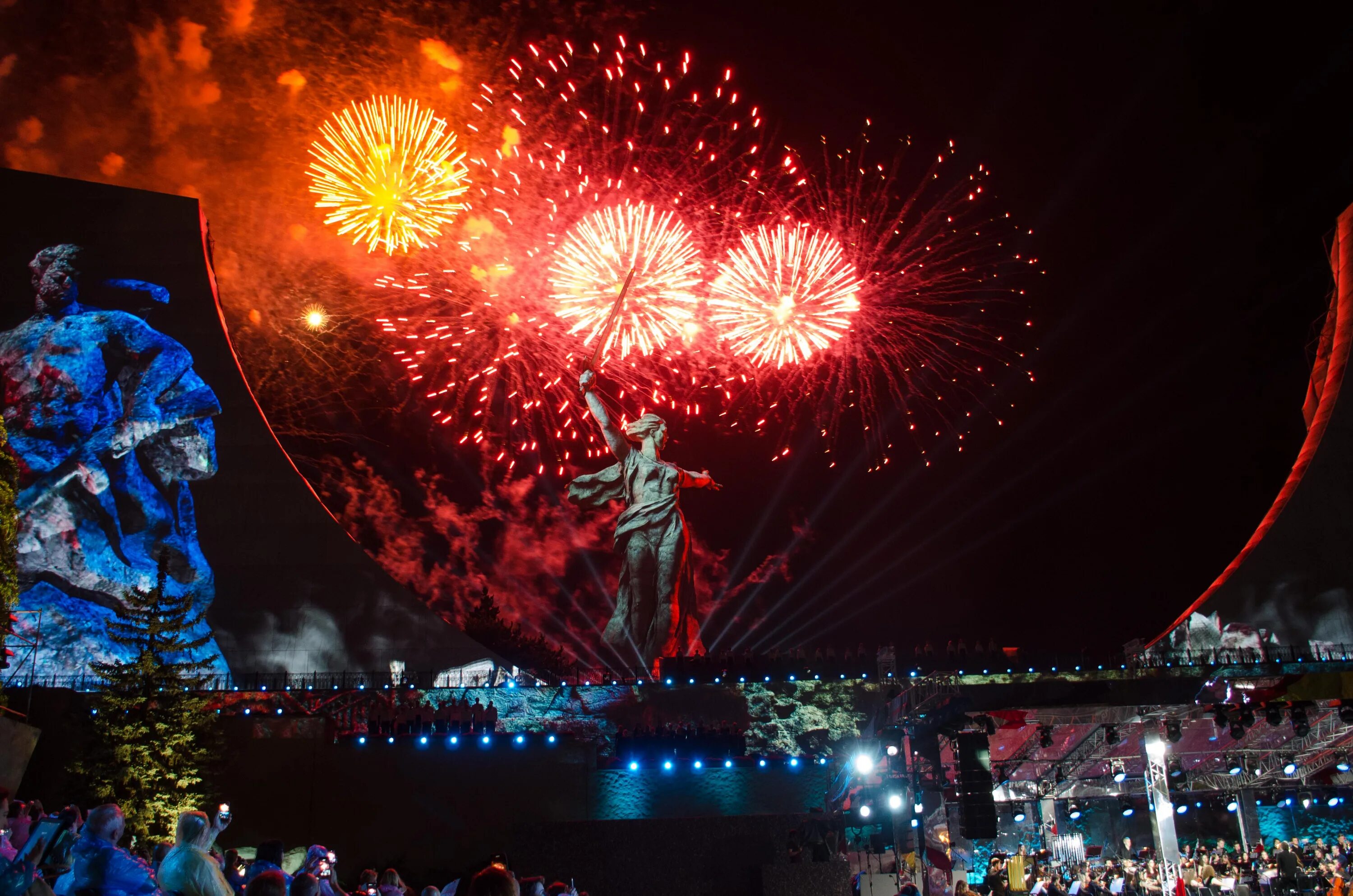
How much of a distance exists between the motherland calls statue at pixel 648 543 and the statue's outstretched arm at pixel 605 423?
0.07 feet

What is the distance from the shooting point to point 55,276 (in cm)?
2812

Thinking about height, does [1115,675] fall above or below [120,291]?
below

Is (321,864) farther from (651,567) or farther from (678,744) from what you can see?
(651,567)

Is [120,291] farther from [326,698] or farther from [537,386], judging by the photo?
[326,698]

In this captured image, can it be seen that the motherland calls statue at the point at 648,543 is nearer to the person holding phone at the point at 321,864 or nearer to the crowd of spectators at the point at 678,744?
the crowd of spectators at the point at 678,744

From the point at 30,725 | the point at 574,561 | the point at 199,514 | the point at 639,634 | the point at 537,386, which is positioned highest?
the point at 537,386

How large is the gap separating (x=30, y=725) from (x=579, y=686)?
10646 millimetres

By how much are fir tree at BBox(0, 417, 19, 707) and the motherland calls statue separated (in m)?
18.0

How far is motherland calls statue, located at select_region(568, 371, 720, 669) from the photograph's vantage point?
32156 mm

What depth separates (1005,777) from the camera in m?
20.0

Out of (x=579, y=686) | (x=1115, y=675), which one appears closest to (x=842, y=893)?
(x=579, y=686)

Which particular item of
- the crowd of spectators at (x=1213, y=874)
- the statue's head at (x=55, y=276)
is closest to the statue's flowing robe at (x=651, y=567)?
the crowd of spectators at (x=1213, y=874)

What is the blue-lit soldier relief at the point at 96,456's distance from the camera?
2552cm

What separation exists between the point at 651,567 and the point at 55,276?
776 inches
